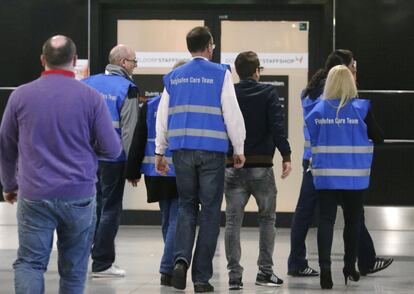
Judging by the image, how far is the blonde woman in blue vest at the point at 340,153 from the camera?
805 centimetres

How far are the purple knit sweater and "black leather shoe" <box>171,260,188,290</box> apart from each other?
206 cm

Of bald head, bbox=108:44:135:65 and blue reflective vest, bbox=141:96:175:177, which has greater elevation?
bald head, bbox=108:44:135:65

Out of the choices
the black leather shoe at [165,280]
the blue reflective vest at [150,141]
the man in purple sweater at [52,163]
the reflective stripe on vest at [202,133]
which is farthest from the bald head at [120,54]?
the man in purple sweater at [52,163]

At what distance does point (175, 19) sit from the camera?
12.9m

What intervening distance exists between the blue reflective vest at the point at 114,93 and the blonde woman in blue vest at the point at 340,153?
5.11 ft

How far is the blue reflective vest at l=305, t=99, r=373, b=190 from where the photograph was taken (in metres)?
8.02

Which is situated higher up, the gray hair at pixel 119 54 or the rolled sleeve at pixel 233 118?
the gray hair at pixel 119 54

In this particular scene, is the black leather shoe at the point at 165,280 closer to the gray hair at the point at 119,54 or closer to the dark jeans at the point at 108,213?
the dark jeans at the point at 108,213

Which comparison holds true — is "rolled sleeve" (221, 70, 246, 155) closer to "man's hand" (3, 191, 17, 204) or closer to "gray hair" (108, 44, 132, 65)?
"gray hair" (108, 44, 132, 65)

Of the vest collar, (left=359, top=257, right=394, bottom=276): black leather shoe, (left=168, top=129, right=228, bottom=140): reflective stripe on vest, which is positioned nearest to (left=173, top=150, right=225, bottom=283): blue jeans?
(left=168, top=129, right=228, bottom=140): reflective stripe on vest

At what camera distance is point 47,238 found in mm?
5695

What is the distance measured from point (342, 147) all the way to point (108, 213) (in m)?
2.04

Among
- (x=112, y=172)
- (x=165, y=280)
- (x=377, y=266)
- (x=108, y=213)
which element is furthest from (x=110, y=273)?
(x=377, y=266)

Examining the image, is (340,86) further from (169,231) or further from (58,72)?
(58,72)
